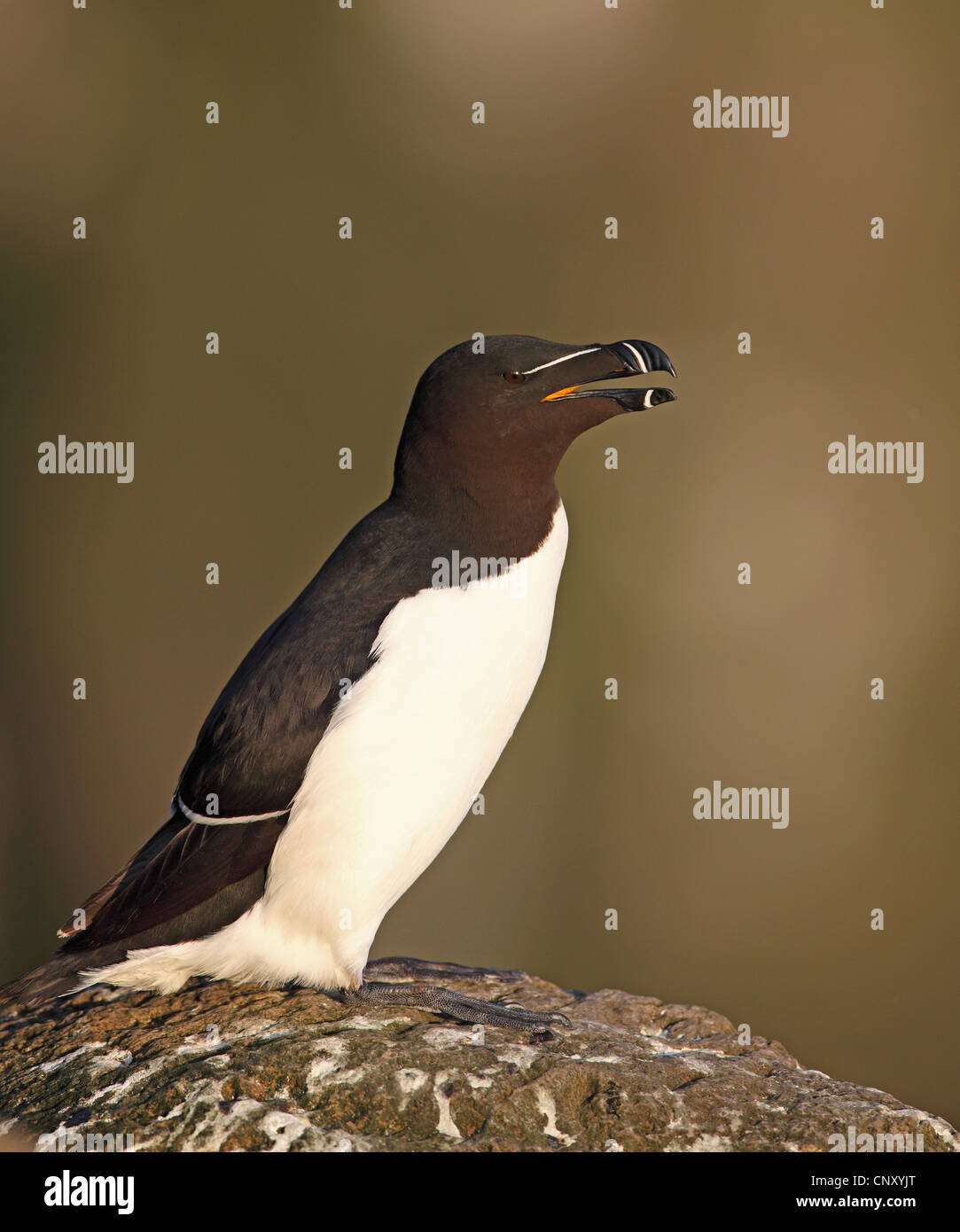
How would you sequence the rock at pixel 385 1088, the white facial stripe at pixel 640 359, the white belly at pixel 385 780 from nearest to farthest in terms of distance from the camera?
the rock at pixel 385 1088 → the white belly at pixel 385 780 → the white facial stripe at pixel 640 359

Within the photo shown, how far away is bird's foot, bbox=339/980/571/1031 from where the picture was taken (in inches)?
175

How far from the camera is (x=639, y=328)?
1040 centimetres

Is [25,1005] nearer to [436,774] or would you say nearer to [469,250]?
[436,774]

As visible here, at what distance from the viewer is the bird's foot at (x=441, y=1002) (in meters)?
4.44

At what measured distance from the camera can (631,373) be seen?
175 inches

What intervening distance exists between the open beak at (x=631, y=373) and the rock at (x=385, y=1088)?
6.90ft

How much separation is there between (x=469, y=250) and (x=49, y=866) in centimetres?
643

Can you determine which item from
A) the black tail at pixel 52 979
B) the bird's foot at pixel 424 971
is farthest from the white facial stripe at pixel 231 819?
the bird's foot at pixel 424 971

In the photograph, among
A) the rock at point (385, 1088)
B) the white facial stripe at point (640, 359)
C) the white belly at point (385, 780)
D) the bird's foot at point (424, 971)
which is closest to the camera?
the rock at point (385, 1088)

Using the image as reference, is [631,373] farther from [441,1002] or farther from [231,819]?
[441,1002]

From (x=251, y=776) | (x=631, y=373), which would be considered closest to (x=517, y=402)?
(x=631, y=373)

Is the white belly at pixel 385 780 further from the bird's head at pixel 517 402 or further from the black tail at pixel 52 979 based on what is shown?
the bird's head at pixel 517 402

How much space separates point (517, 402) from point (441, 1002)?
2014 millimetres

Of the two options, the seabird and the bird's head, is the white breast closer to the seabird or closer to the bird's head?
the seabird
